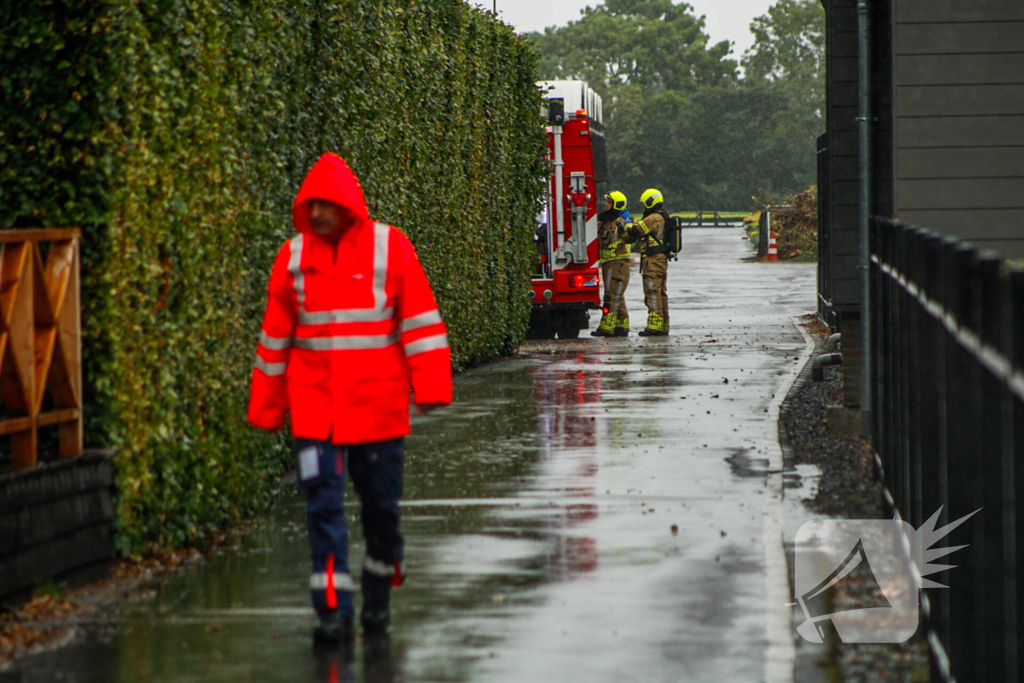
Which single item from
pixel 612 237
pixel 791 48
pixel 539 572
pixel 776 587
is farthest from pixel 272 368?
pixel 791 48

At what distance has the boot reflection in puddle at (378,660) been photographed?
535 cm

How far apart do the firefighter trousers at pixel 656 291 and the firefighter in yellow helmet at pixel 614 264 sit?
364 millimetres

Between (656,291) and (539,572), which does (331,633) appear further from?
(656,291)

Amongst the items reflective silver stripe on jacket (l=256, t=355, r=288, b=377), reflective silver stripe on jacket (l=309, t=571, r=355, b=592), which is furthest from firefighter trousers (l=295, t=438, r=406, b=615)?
reflective silver stripe on jacket (l=256, t=355, r=288, b=377)

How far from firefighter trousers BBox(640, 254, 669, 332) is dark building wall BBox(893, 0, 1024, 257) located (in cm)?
1064

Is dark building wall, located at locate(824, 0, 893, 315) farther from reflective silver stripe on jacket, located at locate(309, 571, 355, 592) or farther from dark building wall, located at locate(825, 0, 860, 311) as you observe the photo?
reflective silver stripe on jacket, located at locate(309, 571, 355, 592)

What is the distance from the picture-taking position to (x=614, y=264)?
21062mm

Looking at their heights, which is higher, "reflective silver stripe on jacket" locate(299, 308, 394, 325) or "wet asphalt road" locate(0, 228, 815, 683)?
"reflective silver stripe on jacket" locate(299, 308, 394, 325)

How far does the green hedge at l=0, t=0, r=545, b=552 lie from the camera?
6.56 meters

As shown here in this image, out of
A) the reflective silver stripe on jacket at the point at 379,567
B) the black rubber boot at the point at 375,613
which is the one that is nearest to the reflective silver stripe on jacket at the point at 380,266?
the reflective silver stripe on jacket at the point at 379,567

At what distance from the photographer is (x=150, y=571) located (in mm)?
6949

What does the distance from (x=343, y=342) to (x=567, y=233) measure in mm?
15622

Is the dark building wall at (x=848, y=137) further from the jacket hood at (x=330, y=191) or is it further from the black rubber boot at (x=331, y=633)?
Answer: the black rubber boot at (x=331, y=633)

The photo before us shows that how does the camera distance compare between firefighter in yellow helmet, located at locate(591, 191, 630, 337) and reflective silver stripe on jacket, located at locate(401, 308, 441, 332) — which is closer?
reflective silver stripe on jacket, located at locate(401, 308, 441, 332)
